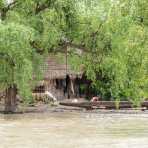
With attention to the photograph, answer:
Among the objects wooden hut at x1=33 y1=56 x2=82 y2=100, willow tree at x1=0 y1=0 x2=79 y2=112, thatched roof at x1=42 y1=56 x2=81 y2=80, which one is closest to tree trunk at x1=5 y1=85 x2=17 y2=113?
willow tree at x1=0 y1=0 x2=79 y2=112

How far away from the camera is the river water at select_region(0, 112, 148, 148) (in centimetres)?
2020

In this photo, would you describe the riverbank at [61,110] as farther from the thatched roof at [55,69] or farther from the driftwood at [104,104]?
the thatched roof at [55,69]

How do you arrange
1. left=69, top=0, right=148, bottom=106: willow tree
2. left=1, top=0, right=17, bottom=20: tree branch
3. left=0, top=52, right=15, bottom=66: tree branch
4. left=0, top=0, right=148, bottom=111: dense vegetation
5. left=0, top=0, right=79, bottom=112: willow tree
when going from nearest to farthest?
1. left=0, top=0, right=79, bottom=112: willow tree
2. left=0, top=52, right=15, bottom=66: tree branch
3. left=0, top=0, right=148, bottom=111: dense vegetation
4. left=69, top=0, right=148, bottom=106: willow tree
5. left=1, top=0, right=17, bottom=20: tree branch

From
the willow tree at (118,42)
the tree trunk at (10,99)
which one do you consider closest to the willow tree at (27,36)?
the tree trunk at (10,99)

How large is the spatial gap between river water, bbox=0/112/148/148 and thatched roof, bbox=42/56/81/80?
4.00 meters

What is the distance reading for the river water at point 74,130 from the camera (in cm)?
2020

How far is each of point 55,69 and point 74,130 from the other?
391 inches

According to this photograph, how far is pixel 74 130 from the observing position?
23906mm

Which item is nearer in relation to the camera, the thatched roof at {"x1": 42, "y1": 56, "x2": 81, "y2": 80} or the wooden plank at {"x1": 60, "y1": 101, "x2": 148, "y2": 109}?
the wooden plank at {"x1": 60, "y1": 101, "x2": 148, "y2": 109}

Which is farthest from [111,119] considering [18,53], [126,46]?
[18,53]

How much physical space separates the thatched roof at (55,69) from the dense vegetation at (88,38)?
4000 mm

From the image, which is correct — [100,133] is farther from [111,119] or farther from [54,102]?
[54,102]

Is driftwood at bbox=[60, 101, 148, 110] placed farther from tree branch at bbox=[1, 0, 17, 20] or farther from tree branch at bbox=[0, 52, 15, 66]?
tree branch at bbox=[0, 52, 15, 66]

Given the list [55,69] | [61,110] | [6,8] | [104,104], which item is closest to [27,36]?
[6,8]
